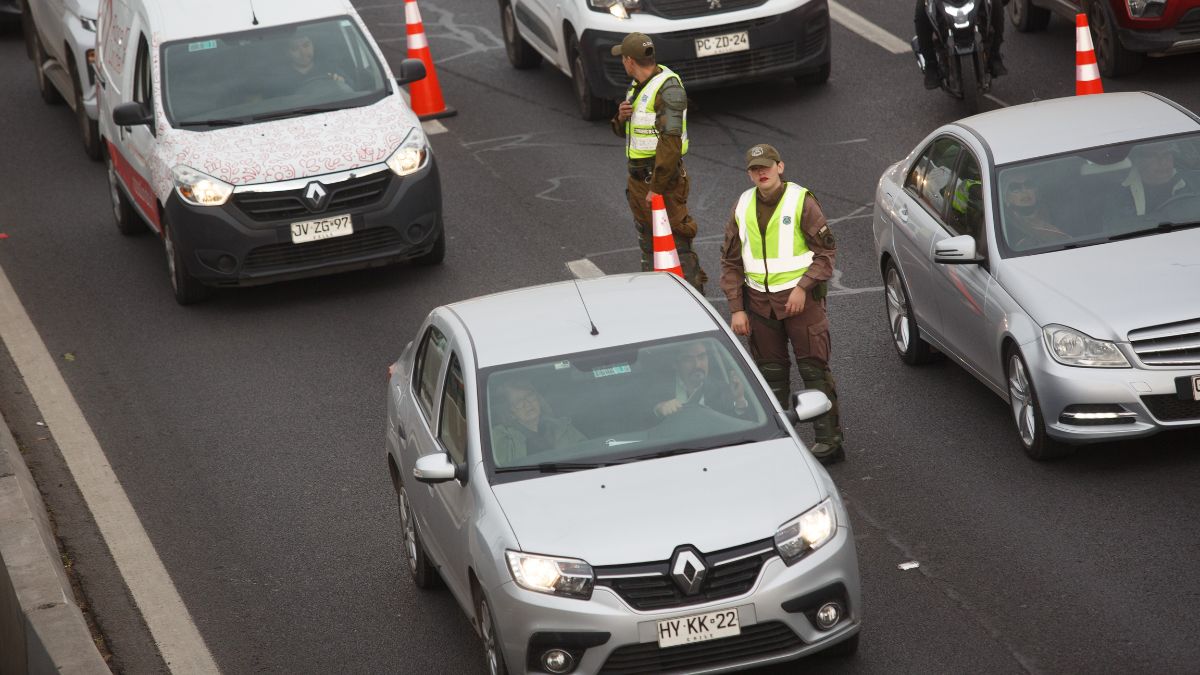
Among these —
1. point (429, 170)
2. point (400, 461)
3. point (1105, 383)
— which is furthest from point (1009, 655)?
point (429, 170)

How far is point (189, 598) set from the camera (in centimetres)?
980

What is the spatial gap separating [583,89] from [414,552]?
9717 millimetres

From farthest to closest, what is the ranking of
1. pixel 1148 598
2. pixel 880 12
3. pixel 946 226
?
pixel 880 12 → pixel 946 226 → pixel 1148 598

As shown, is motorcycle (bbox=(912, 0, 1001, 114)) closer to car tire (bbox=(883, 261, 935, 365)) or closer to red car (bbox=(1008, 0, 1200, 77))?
red car (bbox=(1008, 0, 1200, 77))

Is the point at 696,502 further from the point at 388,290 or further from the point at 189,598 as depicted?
the point at 388,290

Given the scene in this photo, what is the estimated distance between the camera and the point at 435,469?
822 cm

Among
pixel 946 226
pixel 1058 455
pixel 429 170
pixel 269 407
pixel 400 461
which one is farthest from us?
pixel 429 170

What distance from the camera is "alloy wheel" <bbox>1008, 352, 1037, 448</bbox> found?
10.3 m

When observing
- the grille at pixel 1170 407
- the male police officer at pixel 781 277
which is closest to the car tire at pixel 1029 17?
the male police officer at pixel 781 277

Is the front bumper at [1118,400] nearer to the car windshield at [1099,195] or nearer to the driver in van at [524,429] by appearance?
the car windshield at [1099,195]

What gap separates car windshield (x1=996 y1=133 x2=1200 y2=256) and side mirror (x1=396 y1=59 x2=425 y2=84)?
18.9 ft

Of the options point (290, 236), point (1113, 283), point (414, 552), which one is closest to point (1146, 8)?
point (1113, 283)

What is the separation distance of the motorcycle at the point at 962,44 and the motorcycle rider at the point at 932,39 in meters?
0.03

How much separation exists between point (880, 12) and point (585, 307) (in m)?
13.2
